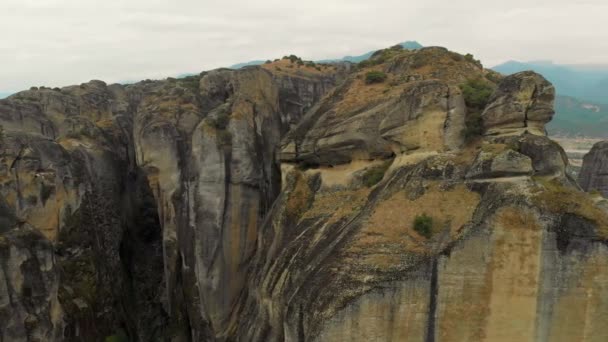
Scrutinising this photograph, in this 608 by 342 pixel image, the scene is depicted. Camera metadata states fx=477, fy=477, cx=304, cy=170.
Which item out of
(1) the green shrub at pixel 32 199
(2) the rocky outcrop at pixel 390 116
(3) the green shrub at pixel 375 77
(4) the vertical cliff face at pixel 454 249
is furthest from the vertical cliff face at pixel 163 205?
(3) the green shrub at pixel 375 77

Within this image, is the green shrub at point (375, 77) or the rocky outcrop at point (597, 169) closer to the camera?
the green shrub at point (375, 77)

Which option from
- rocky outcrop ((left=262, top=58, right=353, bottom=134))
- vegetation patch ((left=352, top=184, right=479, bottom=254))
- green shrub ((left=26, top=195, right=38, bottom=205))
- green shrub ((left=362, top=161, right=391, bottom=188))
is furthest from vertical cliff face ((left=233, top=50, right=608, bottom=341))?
rocky outcrop ((left=262, top=58, right=353, bottom=134))

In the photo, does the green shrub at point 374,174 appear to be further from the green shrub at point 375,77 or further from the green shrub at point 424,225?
the green shrub at point 375,77

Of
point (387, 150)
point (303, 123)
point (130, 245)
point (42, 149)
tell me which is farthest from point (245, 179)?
point (130, 245)

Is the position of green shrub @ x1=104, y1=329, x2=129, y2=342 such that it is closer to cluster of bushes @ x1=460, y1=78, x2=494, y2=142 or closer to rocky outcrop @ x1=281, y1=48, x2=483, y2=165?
rocky outcrop @ x1=281, y1=48, x2=483, y2=165

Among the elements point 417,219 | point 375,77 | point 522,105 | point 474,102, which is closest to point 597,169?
point 474,102

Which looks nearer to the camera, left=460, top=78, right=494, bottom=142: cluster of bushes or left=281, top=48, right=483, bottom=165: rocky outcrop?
left=460, top=78, right=494, bottom=142: cluster of bushes
